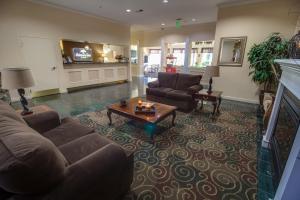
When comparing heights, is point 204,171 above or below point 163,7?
below

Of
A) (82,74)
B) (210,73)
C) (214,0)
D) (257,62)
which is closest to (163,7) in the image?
(214,0)

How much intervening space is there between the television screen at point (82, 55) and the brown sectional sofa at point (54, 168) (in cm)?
579

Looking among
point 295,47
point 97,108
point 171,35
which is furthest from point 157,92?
point 171,35

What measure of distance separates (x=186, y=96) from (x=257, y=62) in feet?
7.60

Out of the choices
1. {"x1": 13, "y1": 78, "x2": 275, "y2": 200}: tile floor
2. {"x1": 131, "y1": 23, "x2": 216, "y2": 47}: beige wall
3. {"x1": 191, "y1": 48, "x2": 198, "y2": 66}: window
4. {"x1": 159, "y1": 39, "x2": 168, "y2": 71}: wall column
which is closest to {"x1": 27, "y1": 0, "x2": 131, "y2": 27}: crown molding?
{"x1": 131, "y1": 23, "x2": 216, "y2": 47}: beige wall

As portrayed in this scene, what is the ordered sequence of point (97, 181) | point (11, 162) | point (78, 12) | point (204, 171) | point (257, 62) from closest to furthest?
1. point (11, 162)
2. point (97, 181)
3. point (204, 171)
4. point (257, 62)
5. point (78, 12)

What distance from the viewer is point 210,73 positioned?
3.57 metres

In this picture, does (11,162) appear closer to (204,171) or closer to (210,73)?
(204,171)

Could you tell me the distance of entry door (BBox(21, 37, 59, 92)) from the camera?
4.60 meters

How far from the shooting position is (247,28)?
14.8ft

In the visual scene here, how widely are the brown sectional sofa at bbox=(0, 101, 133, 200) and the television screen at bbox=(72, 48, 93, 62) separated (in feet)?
19.0

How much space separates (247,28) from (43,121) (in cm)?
554

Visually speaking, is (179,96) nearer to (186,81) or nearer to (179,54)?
(186,81)

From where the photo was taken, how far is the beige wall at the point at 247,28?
4059mm
